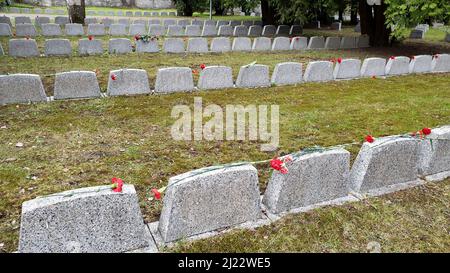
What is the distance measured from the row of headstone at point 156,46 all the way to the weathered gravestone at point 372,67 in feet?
16.6

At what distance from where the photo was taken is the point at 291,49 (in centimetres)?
1594

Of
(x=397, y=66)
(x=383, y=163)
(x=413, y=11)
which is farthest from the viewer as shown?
(x=413, y=11)

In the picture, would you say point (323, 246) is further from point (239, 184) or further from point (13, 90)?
point (13, 90)

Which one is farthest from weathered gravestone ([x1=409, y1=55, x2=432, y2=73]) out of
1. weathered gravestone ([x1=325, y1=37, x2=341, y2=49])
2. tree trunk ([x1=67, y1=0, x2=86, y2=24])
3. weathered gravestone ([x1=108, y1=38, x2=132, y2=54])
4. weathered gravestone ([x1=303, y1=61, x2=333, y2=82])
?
tree trunk ([x1=67, y1=0, x2=86, y2=24])

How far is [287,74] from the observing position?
392 inches

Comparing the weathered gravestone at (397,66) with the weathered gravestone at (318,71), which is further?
the weathered gravestone at (397,66)

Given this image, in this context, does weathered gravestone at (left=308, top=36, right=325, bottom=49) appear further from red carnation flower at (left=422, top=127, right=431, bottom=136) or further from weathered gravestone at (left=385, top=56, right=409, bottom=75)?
red carnation flower at (left=422, top=127, right=431, bottom=136)

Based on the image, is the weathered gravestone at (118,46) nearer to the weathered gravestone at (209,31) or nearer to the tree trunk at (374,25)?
the weathered gravestone at (209,31)

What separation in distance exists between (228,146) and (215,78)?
12.0ft

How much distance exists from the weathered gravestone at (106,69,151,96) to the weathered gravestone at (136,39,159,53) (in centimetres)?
580

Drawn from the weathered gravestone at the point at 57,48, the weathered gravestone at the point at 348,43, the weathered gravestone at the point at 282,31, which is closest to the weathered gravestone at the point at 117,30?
the weathered gravestone at the point at 57,48

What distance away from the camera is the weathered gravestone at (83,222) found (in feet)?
9.30

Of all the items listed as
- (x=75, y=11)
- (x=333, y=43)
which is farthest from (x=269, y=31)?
(x=75, y=11)

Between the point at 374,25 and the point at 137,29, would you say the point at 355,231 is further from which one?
the point at 137,29
